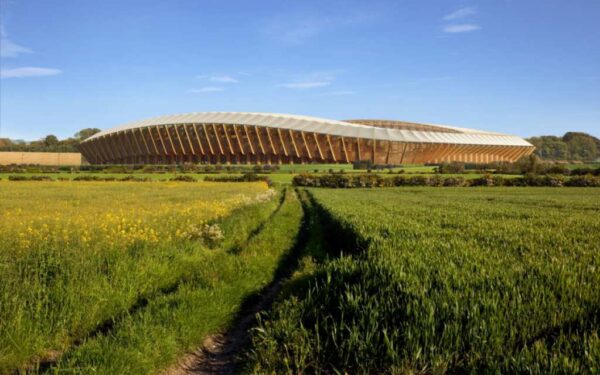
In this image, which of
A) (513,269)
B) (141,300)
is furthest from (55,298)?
(513,269)

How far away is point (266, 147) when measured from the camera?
8081cm

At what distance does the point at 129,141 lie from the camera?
9219 centimetres

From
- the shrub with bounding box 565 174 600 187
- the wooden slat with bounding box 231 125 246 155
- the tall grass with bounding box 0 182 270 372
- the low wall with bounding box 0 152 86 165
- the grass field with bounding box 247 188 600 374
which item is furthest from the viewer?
the low wall with bounding box 0 152 86 165

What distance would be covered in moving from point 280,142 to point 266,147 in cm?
296

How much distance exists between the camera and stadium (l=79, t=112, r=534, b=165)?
77562 millimetres

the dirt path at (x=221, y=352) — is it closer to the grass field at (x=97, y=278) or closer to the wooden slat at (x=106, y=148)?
the grass field at (x=97, y=278)

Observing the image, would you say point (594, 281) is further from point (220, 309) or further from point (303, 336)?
point (220, 309)

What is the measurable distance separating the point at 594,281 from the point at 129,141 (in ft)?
316

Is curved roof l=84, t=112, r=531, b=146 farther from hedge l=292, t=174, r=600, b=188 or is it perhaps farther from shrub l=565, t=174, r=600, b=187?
shrub l=565, t=174, r=600, b=187

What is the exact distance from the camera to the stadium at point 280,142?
77.6m

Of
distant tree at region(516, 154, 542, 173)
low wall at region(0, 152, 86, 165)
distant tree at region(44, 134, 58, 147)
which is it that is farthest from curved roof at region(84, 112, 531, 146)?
distant tree at region(44, 134, 58, 147)

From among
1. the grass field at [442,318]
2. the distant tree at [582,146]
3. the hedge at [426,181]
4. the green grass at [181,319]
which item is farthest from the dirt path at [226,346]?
the distant tree at [582,146]

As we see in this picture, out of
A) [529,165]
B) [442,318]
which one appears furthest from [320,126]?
[442,318]

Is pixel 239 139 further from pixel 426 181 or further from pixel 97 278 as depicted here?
pixel 97 278
